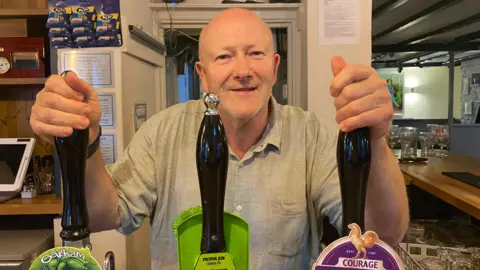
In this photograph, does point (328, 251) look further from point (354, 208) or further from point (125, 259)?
point (125, 259)

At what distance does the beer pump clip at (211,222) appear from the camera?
527 mm

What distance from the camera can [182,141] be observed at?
104 cm

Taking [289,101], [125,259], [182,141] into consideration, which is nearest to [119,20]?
[182,141]

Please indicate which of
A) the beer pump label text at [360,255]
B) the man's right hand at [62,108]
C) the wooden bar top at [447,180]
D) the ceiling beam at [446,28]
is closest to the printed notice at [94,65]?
the man's right hand at [62,108]

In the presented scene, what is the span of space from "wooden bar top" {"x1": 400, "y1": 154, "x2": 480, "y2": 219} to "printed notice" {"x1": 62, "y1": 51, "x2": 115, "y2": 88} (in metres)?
1.14

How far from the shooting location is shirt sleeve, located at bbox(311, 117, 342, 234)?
869 mm

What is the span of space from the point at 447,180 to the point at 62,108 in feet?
4.45

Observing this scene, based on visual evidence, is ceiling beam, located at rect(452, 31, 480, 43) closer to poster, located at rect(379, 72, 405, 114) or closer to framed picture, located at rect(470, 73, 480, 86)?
framed picture, located at rect(470, 73, 480, 86)

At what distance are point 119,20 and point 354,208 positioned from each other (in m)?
1.29

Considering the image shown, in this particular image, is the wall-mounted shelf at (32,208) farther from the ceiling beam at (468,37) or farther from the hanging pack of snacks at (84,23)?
the ceiling beam at (468,37)

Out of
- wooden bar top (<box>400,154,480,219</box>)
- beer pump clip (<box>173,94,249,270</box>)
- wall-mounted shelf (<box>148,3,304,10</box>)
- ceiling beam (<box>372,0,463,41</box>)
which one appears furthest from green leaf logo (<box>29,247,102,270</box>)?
ceiling beam (<box>372,0,463,41</box>)

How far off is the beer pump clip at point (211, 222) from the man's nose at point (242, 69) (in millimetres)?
350

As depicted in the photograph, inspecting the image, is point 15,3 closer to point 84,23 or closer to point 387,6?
point 84,23

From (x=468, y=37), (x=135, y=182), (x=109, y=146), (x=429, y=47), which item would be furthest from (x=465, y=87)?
(x=135, y=182)
